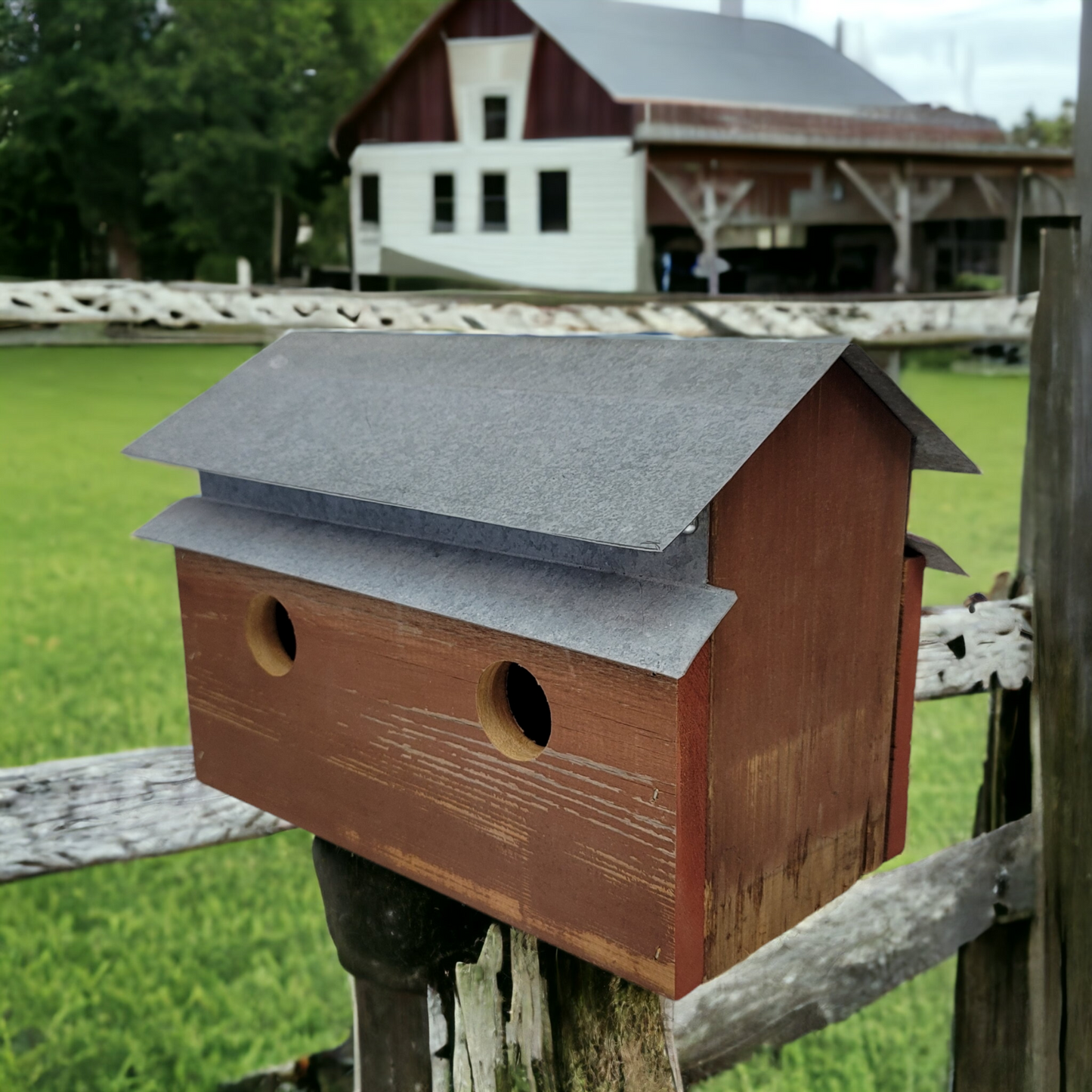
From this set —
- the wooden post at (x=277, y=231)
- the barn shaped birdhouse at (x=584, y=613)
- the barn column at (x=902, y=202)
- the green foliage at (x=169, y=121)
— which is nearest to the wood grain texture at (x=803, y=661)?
the barn shaped birdhouse at (x=584, y=613)

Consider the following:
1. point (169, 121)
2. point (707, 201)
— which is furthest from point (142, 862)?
point (707, 201)

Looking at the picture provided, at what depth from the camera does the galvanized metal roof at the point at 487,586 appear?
522mm

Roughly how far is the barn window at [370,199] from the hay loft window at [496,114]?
35 centimetres

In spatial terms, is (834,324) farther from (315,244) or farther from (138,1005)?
(138,1005)

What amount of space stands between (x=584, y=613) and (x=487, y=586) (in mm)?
74

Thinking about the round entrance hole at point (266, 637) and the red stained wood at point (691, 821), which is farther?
the round entrance hole at point (266, 637)

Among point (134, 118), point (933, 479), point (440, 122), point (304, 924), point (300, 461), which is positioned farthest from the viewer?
point (933, 479)

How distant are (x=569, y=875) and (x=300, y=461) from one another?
312mm

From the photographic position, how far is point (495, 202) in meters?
2.54

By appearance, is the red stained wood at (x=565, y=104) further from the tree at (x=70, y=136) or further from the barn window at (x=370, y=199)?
the tree at (x=70, y=136)

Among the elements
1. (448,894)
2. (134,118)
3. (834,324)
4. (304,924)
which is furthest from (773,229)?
(448,894)

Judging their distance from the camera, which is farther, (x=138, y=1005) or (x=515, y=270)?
(x=515, y=270)

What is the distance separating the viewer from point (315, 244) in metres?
2.23

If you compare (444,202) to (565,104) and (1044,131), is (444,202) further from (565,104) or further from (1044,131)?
(1044,131)
